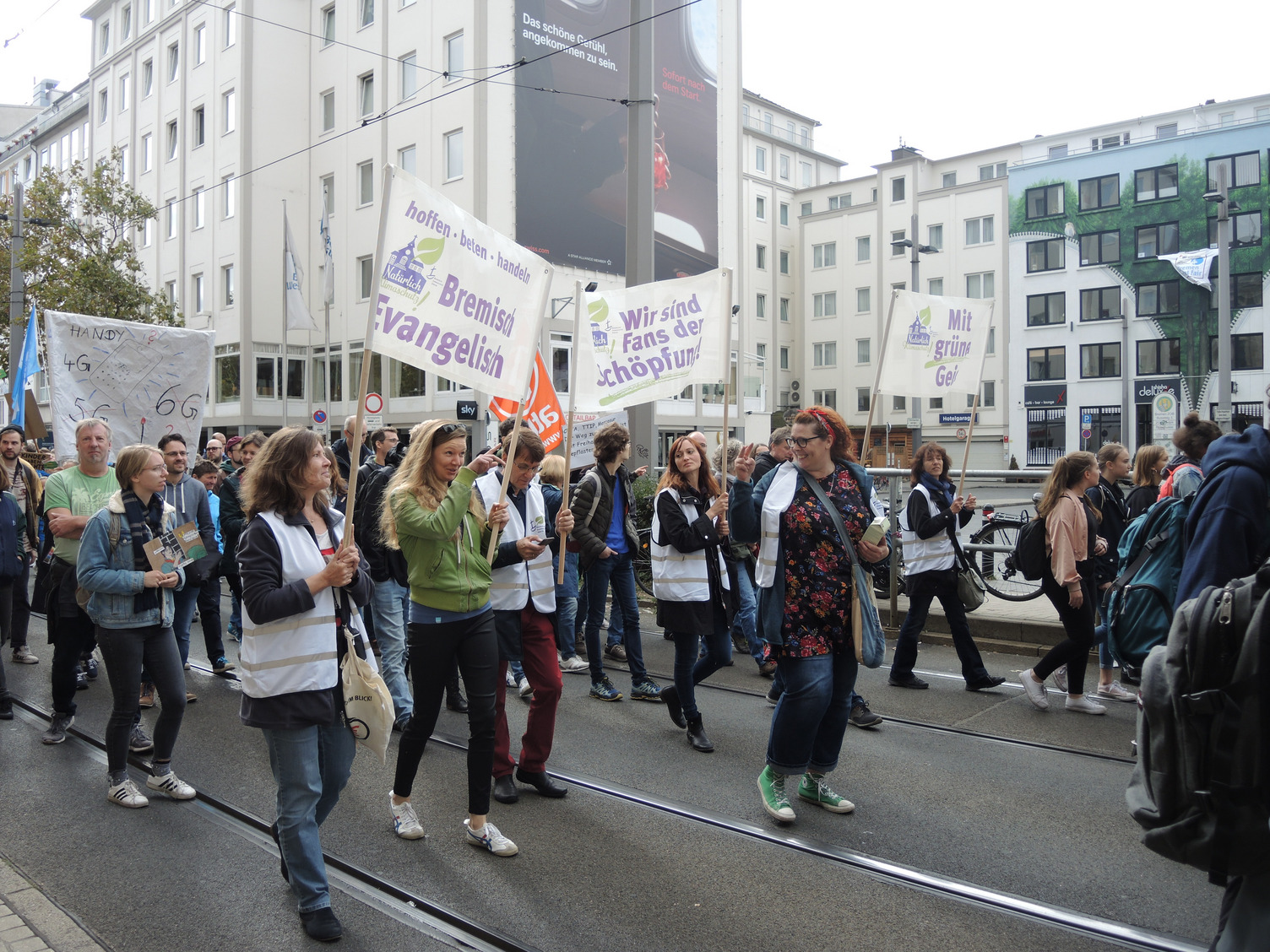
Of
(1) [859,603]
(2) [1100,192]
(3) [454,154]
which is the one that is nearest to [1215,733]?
(1) [859,603]

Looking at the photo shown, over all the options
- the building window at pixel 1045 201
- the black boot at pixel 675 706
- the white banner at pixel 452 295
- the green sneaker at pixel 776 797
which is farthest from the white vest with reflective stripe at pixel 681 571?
the building window at pixel 1045 201

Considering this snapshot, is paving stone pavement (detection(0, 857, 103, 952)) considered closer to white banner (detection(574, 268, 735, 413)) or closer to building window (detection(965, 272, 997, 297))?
white banner (detection(574, 268, 735, 413))

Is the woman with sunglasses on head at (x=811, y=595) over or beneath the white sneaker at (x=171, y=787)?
over

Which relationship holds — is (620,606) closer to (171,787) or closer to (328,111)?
(171,787)

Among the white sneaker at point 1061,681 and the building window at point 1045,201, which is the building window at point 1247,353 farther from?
the white sneaker at point 1061,681

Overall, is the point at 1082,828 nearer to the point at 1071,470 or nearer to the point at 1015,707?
the point at 1015,707

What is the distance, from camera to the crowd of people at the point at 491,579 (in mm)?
3748

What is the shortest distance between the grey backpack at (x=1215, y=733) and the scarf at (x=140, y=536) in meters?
4.60

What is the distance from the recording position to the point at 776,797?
190 inches

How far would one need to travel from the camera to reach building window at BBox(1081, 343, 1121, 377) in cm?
4809

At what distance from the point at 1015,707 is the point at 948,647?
2358mm

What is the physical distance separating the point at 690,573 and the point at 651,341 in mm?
1618


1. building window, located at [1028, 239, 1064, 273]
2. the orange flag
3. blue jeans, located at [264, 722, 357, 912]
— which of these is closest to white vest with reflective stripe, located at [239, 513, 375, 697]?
blue jeans, located at [264, 722, 357, 912]

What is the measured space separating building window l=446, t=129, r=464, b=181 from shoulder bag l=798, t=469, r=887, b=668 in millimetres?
29403
